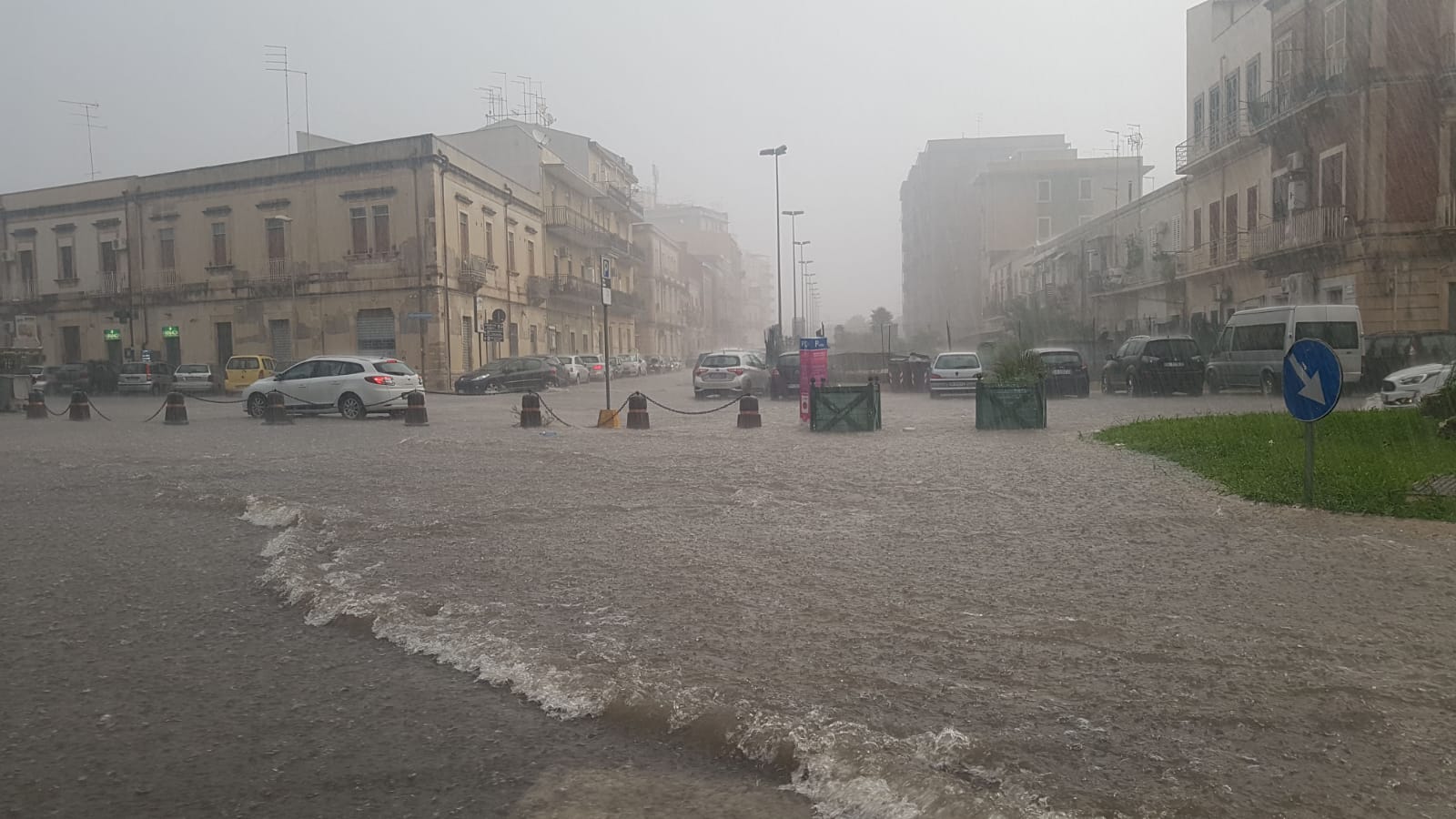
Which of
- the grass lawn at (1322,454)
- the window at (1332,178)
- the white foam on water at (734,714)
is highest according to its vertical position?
the window at (1332,178)

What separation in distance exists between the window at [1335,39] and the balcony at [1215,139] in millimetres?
3402

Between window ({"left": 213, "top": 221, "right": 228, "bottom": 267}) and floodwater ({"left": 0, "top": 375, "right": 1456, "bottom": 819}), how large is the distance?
36.9 metres

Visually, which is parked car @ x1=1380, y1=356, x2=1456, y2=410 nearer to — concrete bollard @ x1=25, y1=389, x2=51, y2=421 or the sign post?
the sign post

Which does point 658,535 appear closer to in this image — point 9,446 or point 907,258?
point 9,446

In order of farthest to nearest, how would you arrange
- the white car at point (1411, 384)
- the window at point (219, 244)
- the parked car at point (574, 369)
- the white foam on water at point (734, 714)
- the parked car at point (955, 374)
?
the window at point (219, 244), the parked car at point (574, 369), the parked car at point (955, 374), the white car at point (1411, 384), the white foam on water at point (734, 714)

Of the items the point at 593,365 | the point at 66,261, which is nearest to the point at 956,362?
the point at 593,365

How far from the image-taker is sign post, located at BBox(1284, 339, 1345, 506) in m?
7.90

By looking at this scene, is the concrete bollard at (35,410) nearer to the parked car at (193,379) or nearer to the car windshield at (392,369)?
the car windshield at (392,369)

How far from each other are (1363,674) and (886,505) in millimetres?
4963

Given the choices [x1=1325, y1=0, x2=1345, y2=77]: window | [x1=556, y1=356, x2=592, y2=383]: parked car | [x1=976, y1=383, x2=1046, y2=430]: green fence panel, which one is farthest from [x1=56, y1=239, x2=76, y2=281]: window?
[x1=1325, y1=0, x2=1345, y2=77]: window

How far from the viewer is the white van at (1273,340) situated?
75.4 ft

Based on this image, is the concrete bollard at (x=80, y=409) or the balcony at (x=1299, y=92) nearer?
the concrete bollard at (x=80, y=409)

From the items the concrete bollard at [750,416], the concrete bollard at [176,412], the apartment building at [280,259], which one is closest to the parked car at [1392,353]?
the concrete bollard at [750,416]

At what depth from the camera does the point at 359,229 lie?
138 feet
